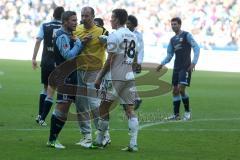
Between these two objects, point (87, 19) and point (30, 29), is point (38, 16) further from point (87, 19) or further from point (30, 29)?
point (87, 19)

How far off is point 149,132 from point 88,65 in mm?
2232

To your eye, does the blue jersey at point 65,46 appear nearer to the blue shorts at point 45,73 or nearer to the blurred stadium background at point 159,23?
the blue shorts at point 45,73

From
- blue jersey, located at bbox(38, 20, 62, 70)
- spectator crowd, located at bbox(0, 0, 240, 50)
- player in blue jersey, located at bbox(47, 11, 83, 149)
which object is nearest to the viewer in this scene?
player in blue jersey, located at bbox(47, 11, 83, 149)

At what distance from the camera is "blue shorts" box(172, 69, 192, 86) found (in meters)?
16.2

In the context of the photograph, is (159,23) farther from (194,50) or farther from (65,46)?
(65,46)

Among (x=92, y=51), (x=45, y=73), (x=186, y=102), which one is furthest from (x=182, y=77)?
(x=92, y=51)

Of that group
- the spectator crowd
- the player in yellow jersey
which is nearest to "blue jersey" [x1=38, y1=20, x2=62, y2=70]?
the player in yellow jersey

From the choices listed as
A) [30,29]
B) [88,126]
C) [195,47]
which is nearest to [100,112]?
[88,126]

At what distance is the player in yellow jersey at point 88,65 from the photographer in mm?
11281

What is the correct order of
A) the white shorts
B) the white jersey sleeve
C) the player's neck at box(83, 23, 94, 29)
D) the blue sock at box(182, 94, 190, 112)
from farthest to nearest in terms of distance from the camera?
the blue sock at box(182, 94, 190, 112)
the player's neck at box(83, 23, 94, 29)
the white shorts
the white jersey sleeve

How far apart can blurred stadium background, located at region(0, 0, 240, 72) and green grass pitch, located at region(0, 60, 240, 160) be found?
13414 millimetres

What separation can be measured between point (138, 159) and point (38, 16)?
34.5 m

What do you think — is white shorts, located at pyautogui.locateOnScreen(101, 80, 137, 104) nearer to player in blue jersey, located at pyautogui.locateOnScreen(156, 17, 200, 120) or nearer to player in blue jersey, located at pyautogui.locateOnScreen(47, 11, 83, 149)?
player in blue jersey, located at pyautogui.locateOnScreen(47, 11, 83, 149)

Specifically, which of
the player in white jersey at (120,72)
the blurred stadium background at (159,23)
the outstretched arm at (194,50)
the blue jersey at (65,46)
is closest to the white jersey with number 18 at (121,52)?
the player in white jersey at (120,72)
